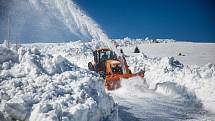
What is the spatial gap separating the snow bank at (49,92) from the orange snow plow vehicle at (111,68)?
5.66 meters

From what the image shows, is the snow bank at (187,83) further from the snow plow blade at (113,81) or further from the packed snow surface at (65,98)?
the snow plow blade at (113,81)

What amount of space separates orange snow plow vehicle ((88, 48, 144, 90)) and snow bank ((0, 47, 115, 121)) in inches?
223

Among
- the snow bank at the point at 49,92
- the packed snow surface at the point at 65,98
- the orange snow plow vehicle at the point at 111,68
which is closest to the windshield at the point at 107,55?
the orange snow plow vehicle at the point at 111,68

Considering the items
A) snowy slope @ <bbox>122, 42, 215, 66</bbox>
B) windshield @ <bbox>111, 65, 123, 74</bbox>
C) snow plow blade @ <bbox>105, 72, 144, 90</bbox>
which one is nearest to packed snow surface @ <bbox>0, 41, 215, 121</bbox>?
snow plow blade @ <bbox>105, 72, 144, 90</bbox>

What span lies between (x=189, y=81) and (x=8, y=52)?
28.1 feet

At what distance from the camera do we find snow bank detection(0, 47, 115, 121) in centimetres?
677

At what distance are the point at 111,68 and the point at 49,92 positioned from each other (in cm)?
904

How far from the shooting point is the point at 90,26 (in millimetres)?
17375

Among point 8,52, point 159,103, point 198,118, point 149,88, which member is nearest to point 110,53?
point 149,88

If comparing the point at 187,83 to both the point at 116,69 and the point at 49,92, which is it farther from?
the point at 49,92

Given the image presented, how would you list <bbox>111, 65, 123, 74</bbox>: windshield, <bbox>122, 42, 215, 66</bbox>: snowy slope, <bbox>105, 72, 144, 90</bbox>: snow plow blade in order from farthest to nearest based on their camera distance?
<bbox>122, 42, 215, 66</bbox>: snowy slope < <bbox>111, 65, 123, 74</bbox>: windshield < <bbox>105, 72, 144, 90</bbox>: snow plow blade

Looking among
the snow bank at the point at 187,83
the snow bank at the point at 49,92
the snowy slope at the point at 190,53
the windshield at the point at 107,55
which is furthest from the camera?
the snowy slope at the point at 190,53

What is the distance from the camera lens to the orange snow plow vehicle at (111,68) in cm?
1466

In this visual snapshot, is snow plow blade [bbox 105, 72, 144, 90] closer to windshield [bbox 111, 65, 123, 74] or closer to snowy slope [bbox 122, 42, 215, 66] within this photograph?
windshield [bbox 111, 65, 123, 74]
